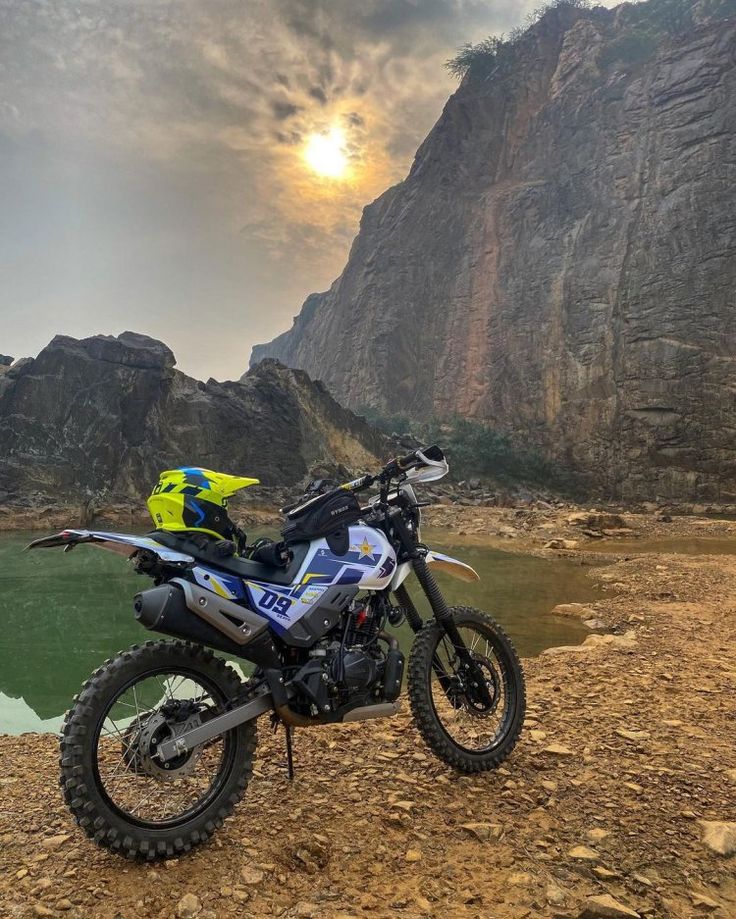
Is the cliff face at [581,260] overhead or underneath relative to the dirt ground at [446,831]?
overhead

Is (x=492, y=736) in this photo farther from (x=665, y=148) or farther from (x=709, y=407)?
(x=665, y=148)

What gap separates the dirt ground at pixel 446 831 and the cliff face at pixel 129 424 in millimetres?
24743

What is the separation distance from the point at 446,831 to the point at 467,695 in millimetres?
823

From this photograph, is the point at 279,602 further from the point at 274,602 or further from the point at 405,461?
the point at 405,461

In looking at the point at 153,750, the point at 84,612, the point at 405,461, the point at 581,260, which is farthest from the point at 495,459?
the point at 153,750

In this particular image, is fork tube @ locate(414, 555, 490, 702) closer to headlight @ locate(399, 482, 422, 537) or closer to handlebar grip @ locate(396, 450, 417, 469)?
headlight @ locate(399, 482, 422, 537)

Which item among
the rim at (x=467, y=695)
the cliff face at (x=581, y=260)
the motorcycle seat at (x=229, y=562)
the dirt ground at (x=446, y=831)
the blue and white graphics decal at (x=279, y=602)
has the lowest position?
the dirt ground at (x=446, y=831)

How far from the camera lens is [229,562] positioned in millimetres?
2717

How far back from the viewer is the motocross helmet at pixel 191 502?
8.80 feet

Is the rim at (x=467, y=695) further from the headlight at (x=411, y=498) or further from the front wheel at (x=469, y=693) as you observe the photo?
the headlight at (x=411, y=498)

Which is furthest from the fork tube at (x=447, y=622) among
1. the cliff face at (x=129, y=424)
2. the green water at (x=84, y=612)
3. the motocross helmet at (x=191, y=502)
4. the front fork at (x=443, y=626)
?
the cliff face at (x=129, y=424)

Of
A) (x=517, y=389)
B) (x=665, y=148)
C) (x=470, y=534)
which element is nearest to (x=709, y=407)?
(x=517, y=389)

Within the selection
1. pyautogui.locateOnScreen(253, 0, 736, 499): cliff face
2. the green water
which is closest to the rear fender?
the green water

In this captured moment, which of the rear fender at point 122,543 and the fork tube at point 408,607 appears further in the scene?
the fork tube at point 408,607
